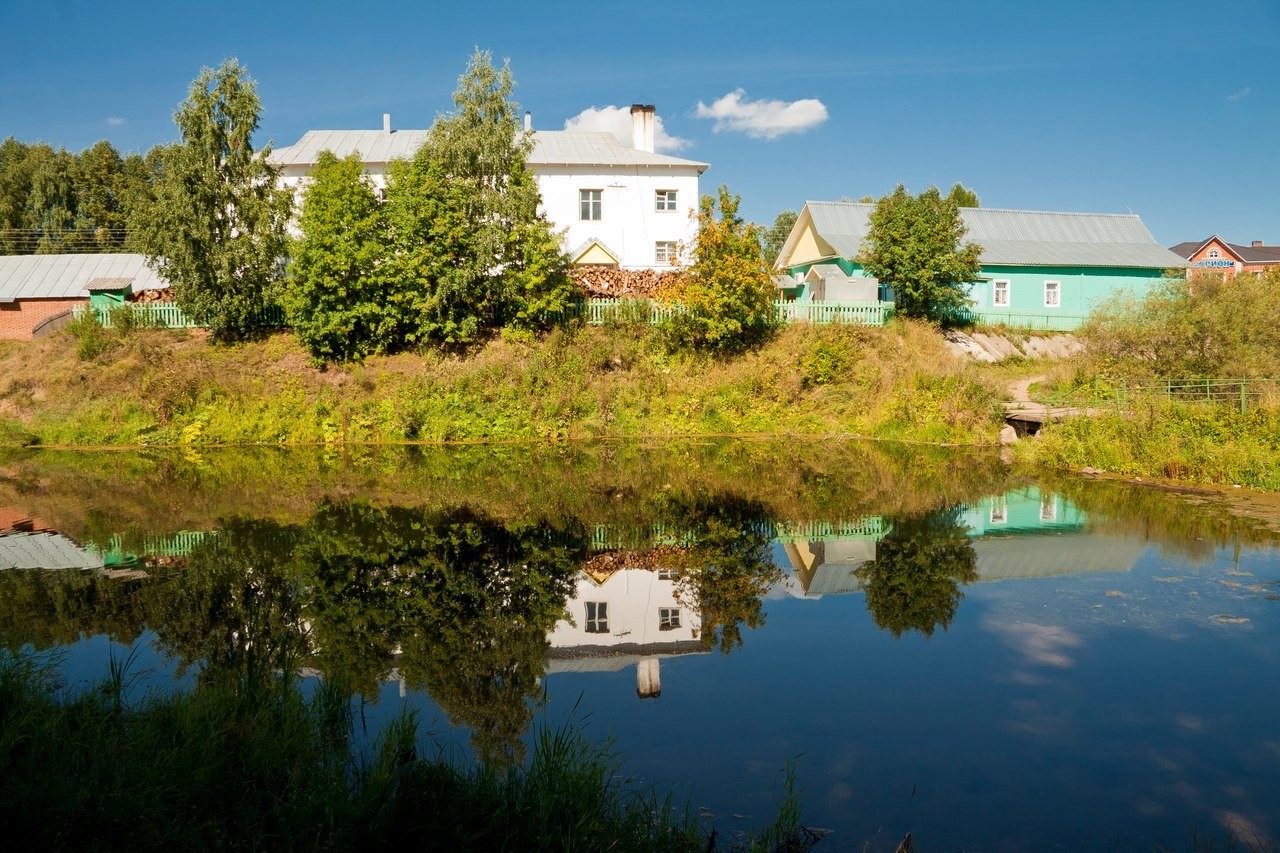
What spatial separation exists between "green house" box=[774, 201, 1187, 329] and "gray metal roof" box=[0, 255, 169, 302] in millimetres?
26498

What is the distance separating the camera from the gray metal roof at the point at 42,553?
1071cm

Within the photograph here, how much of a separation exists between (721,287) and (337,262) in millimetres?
11350

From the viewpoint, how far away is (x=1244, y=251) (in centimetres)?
6788

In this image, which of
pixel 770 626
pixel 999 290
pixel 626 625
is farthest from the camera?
pixel 999 290

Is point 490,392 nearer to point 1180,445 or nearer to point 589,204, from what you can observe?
point 589,204

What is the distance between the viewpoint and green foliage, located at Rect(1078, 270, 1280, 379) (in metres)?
21.0

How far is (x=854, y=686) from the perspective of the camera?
24.3 ft

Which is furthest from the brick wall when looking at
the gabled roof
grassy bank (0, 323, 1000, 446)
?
the gabled roof

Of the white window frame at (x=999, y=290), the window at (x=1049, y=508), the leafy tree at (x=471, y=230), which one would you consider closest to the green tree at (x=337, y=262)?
the leafy tree at (x=471, y=230)

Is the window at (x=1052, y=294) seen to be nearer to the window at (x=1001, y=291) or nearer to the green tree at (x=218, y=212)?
the window at (x=1001, y=291)

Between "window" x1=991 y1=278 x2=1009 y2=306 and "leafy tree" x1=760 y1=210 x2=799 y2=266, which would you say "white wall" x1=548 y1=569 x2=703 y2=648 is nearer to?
"window" x1=991 y1=278 x2=1009 y2=306

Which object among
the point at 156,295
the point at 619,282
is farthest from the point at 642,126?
the point at 156,295

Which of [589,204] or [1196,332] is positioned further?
[589,204]

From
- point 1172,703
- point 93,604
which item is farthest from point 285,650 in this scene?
point 1172,703
